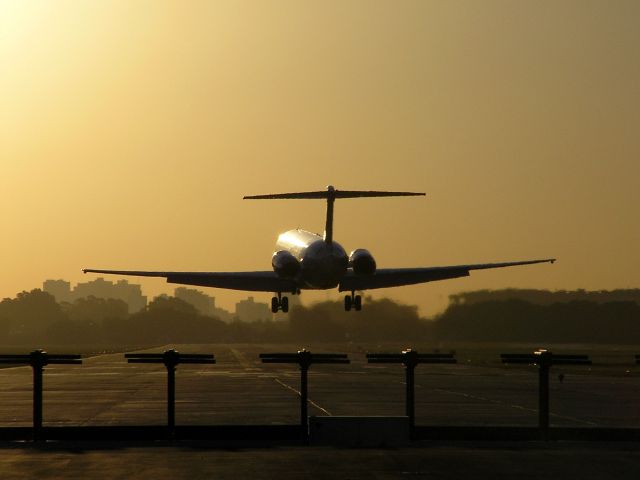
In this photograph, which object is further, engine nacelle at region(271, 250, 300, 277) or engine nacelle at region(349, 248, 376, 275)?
engine nacelle at region(271, 250, 300, 277)

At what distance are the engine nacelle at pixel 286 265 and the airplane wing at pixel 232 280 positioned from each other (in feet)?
11.3

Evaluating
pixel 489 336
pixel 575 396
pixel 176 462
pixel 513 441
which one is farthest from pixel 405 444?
pixel 489 336

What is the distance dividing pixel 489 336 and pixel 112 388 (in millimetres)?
95495

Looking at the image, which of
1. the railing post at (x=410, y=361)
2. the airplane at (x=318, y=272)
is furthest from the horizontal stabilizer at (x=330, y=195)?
the railing post at (x=410, y=361)

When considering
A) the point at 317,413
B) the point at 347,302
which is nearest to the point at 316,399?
the point at 317,413

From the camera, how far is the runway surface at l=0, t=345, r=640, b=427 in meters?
30.7

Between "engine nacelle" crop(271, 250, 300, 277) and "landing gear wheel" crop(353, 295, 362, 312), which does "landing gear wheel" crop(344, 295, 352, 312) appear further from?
"engine nacelle" crop(271, 250, 300, 277)

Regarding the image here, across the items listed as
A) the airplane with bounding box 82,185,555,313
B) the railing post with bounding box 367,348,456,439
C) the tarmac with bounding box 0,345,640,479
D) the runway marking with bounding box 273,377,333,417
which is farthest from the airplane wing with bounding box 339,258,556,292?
the railing post with bounding box 367,348,456,439

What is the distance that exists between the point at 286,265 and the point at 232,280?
9.16 meters

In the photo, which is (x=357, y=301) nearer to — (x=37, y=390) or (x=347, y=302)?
(x=347, y=302)

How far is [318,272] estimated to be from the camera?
6238 cm

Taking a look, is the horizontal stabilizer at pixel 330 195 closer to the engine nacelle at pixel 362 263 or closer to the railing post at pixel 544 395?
the engine nacelle at pixel 362 263

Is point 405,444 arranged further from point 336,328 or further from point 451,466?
Answer: point 336,328

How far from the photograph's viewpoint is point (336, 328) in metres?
173
